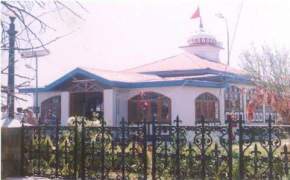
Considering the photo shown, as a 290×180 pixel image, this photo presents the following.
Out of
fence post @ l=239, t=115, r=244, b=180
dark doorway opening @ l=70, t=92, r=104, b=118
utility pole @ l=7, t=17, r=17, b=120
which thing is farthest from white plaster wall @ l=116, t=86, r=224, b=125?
utility pole @ l=7, t=17, r=17, b=120

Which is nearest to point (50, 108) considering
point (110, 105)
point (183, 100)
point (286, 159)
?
point (110, 105)

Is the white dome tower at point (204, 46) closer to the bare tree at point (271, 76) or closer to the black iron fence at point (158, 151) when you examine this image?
the bare tree at point (271, 76)

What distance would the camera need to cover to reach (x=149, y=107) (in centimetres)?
2002

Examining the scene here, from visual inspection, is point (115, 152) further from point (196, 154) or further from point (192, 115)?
point (192, 115)

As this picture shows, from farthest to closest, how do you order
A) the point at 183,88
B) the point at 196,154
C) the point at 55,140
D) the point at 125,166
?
1. the point at 183,88
2. the point at 55,140
3. the point at 125,166
4. the point at 196,154

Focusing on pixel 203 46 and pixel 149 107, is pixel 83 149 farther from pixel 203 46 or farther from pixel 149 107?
pixel 203 46

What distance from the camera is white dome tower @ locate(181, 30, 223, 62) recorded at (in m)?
27.9

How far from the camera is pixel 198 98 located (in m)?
19.8

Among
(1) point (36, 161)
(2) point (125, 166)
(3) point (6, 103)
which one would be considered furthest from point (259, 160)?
(1) point (36, 161)

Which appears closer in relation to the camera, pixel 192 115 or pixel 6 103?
pixel 6 103

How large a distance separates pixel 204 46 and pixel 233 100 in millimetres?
6005

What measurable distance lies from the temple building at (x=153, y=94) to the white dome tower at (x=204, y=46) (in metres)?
3.52

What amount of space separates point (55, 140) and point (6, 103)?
295 cm

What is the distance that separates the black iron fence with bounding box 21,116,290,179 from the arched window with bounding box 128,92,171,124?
11325 mm
